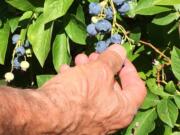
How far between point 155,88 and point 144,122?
0.11 meters

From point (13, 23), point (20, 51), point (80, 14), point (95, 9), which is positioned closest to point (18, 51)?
point (20, 51)

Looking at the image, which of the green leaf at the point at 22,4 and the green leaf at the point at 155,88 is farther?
the green leaf at the point at 22,4

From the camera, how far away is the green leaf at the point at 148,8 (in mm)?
2080

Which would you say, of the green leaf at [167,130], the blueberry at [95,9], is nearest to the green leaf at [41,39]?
the blueberry at [95,9]

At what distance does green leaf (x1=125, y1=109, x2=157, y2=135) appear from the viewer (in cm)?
215

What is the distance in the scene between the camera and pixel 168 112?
6.76 ft

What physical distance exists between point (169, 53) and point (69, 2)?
379mm

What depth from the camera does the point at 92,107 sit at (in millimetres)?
1865

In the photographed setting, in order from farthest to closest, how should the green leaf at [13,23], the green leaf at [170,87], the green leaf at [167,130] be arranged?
the green leaf at [13,23]
the green leaf at [167,130]
the green leaf at [170,87]

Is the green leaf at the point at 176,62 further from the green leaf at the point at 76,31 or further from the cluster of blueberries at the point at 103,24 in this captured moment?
the green leaf at the point at 76,31

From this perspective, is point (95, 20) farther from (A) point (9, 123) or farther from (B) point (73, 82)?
(A) point (9, 123)

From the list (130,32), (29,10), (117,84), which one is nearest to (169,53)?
(130,32)

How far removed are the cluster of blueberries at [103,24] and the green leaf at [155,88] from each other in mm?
197

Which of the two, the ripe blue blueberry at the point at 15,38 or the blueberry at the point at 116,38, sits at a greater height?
the blueberry at the point at 116,38
